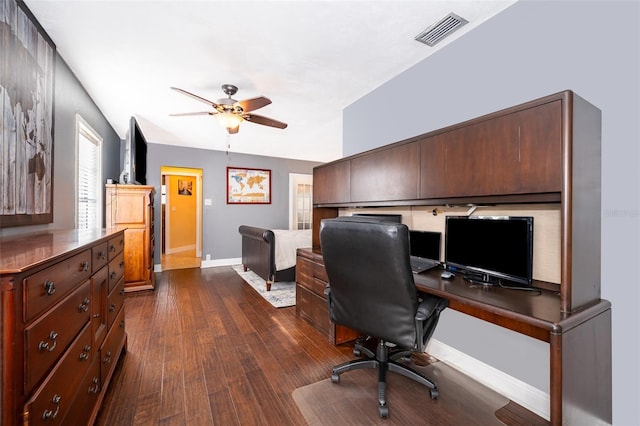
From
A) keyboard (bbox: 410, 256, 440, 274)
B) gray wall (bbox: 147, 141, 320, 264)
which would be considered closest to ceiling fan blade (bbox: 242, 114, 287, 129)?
keyboard (bbox: 410, 256, 440, 274)

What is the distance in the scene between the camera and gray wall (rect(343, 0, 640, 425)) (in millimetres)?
1373

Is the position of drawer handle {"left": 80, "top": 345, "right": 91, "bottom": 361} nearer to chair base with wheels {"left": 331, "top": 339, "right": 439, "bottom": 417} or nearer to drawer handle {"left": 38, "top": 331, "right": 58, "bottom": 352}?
drawer handle {"left": 38, "top": 331, "right": 58, "bottom": 352}

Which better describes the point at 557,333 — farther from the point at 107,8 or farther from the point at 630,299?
the point at 107,8

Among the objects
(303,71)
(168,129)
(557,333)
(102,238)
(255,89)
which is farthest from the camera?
(168,129)

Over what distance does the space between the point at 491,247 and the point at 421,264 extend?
0.52 m

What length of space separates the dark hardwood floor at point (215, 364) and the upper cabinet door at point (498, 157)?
1.36 metres

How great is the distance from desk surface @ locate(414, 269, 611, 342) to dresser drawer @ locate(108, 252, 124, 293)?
1.94 m

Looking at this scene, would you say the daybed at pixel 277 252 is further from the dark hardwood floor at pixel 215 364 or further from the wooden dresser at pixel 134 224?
the wooden dresser at pixel 134 224

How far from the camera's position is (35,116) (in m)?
1.86

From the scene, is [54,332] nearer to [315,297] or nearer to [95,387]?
[95,387]

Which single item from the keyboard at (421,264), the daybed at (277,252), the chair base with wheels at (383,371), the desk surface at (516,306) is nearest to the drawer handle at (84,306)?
the chair base with wheels at (383,371)

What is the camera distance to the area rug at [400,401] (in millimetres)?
1598

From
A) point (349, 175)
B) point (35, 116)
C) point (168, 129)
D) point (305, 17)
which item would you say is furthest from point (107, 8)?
point (168, 129)

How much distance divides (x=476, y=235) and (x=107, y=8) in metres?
2.80
